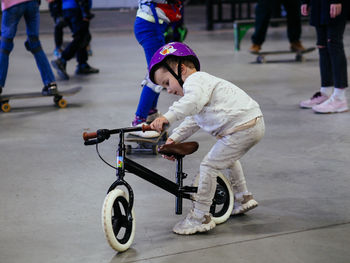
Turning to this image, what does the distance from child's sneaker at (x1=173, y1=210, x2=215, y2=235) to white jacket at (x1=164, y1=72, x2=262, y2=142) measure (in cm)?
46

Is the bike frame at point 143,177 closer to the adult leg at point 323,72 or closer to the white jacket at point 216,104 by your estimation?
the white jacket at point 216,104

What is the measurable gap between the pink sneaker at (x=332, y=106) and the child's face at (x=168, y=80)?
2919mm

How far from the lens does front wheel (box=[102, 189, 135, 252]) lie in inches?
112

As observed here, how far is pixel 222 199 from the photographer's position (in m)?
3.38

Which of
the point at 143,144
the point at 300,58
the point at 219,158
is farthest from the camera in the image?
the point at 300,58

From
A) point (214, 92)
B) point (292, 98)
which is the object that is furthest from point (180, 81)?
point (292, 98)

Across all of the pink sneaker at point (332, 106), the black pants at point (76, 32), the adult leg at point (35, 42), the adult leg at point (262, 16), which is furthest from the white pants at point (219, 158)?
the adult leg at point (262, 16)

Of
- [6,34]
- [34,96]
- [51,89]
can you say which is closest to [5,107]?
[34,96]

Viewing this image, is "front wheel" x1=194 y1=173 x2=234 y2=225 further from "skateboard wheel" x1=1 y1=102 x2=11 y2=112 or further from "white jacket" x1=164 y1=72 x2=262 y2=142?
"skateboard wheel" x1=1 y1=102 x2=11 y2=112

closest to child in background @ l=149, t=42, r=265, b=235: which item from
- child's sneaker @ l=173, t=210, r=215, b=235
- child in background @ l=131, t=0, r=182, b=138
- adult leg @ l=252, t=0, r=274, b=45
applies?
child's sneaker @ l=173, t=210, r=215, b=235

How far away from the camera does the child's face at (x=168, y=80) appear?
3215mm

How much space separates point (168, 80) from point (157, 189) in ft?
3.01

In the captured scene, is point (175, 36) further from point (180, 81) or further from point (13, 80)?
point (180, 81)

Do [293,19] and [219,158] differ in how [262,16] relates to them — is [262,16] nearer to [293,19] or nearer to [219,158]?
[293,19]
